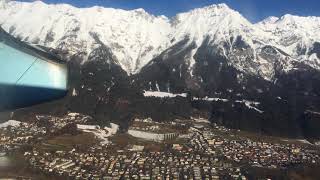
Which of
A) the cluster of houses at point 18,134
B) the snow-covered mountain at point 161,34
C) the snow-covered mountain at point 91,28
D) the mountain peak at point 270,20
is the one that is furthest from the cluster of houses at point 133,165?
the mountain peak at point 270,20

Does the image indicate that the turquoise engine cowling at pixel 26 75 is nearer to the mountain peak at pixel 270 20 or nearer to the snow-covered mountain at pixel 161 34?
the snow-covered mountain at pixel 161 34

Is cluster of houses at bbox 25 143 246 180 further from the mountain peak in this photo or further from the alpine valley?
the mountain peak

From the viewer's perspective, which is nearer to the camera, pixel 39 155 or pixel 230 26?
pixel 39 155

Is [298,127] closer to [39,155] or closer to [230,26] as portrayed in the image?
[39,155]

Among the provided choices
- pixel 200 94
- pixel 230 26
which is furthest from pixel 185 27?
pixel 200 94

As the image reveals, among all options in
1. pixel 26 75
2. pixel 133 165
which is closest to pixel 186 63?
pixel 133 165

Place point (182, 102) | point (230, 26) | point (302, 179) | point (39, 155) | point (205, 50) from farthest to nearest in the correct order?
point (230, 26)
point (205, 50)
point (182, 102)
point (39, 155)
point (302, 179)
